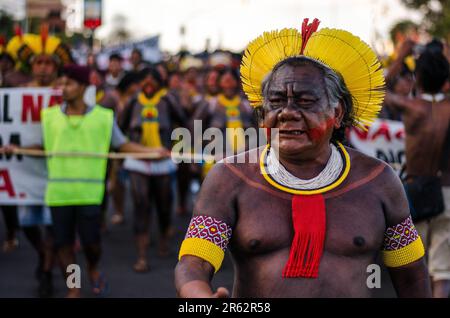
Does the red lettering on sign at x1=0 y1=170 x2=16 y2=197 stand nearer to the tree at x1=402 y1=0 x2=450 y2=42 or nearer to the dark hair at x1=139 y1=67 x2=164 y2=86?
the dark hair at x1=139 y1=67 x2=164 y2=86

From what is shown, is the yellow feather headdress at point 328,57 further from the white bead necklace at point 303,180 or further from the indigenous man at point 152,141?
the indigenous man at point 152,141

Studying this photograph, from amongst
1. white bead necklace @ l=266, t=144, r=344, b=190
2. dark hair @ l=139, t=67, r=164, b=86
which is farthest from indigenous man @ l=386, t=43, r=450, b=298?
dark hair @ l=139, t=67, r=164, b=86

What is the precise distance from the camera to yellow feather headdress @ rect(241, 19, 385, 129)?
3105 mm

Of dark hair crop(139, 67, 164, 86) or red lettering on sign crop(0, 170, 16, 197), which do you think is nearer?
red lettering on sign crop(0, 170, 16, 197)

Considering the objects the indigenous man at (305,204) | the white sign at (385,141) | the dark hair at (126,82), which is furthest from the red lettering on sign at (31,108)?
the indigenous man at (305,204)

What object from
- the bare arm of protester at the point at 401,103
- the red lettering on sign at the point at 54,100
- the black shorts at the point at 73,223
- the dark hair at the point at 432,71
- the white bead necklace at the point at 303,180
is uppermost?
the dark hair at the point at 432,71

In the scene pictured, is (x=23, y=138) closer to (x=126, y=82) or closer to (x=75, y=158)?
(x=75, y=158)

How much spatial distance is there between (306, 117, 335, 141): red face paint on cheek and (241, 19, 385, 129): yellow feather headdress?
244 mm

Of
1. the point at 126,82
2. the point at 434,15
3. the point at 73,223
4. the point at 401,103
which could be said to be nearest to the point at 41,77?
the point at 73,223

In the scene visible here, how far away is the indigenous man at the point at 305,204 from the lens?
2854 mm

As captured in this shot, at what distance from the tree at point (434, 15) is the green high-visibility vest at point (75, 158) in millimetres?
23760

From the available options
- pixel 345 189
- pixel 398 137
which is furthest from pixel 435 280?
pixel 345 189

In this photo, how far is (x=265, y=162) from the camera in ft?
10.0
